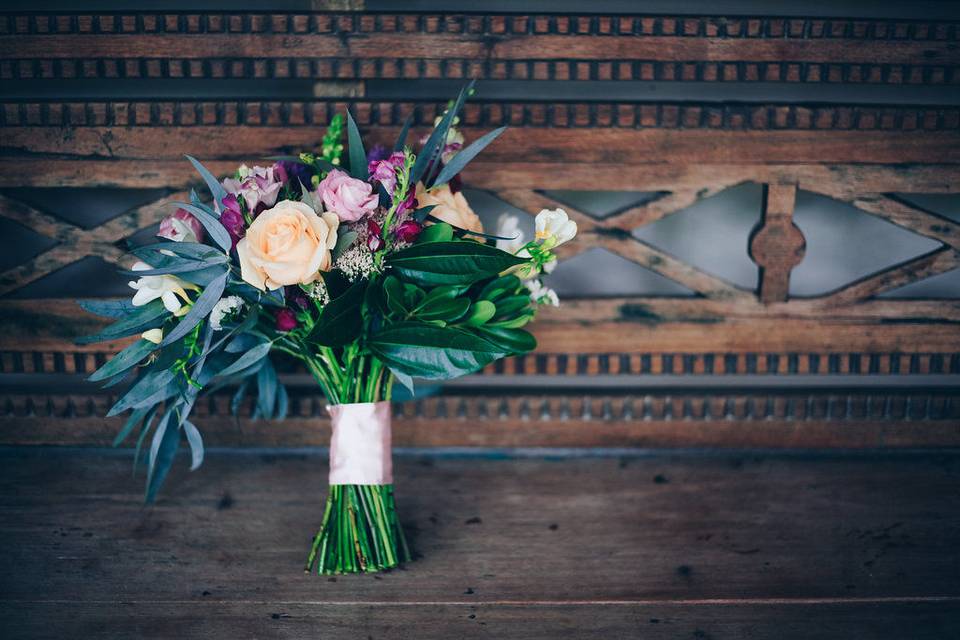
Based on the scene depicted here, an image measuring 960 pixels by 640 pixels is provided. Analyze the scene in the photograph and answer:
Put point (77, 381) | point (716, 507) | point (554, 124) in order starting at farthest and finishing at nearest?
1. point (77, 381)
2. point (554, 124)
3. point (716, 507)

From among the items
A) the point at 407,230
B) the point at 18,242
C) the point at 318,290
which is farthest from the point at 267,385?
the point at 18,242

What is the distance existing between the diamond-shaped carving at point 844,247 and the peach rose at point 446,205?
88 centimetres

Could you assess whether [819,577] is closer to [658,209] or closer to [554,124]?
[658,209]

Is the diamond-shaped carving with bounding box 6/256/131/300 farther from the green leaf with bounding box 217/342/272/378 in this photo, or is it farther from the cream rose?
the cream rose

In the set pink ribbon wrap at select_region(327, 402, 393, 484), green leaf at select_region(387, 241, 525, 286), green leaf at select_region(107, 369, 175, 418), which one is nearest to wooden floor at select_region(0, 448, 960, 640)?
pink ribbon wrap at select_region(327, 402, 393, 484)

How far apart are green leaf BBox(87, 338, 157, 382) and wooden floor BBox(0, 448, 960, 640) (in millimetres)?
347

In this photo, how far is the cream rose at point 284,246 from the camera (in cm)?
98

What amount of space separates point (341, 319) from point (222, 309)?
18 cm

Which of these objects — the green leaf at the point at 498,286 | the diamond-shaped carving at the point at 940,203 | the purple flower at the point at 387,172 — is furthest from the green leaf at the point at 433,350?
the diamond-shaped carving at the point at 940,203

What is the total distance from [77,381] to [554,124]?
1222 millimetres

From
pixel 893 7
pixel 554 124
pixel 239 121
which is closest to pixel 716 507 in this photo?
pixel 554 124

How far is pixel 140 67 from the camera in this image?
148 centimetres

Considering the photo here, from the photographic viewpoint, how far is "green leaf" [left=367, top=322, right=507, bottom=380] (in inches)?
41.9

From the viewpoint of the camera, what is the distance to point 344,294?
104 cm
